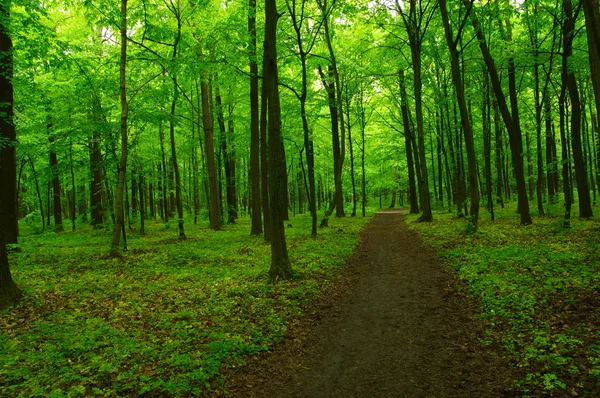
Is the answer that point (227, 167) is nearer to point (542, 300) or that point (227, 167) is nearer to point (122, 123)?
point (122, 123)

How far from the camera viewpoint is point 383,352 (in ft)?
17.5

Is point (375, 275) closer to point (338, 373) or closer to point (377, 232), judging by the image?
point (338, 373)

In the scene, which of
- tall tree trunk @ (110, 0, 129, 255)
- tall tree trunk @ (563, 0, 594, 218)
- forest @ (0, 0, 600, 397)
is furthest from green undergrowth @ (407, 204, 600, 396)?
tall tree trunk @ (110, 0, 129, 255)

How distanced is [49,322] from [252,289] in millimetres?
3847

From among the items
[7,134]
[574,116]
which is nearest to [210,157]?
[7,134]

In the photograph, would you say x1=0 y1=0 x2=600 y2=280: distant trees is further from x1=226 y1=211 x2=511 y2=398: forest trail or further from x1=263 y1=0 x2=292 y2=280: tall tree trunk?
x1=226 y1=211 x2=511 y2=398: forest trail

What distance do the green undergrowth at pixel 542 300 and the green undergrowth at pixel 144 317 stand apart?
3521 millimetres

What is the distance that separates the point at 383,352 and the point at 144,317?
171 inches

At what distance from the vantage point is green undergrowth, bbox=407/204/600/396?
420 centimetres

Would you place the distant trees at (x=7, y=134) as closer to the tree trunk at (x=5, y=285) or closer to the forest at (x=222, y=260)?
the forest at (x=222, y=260)

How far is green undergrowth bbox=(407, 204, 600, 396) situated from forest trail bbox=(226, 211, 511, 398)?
35 centimetres

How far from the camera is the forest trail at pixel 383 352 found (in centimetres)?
439

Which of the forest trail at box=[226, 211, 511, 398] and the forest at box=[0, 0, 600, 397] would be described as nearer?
the forest trail at box=[226, 211, 511, 398]

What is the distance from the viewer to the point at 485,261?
9125mm
